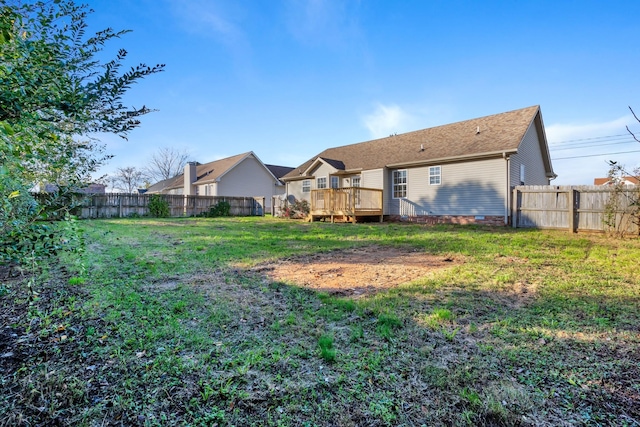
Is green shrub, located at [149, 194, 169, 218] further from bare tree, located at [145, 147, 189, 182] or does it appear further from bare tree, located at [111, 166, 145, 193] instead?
bare tree, located at [111, 166, 145, 193]

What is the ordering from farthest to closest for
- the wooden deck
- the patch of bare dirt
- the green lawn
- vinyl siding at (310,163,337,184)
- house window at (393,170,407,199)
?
vinyl siding at (310,163,337,184)
house window at (393,170,407,199)
the wooden deck
the patch of bare dirt
the green lawn

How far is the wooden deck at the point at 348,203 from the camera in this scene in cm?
1493

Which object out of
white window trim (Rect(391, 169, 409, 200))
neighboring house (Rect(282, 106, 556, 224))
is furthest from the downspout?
white window trim (Rect(391, 169, 409, 200))

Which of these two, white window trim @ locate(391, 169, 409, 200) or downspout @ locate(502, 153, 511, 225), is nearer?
Result: downspout @ locate(502, 153, 511, 225)

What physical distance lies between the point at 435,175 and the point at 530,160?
4.66 m

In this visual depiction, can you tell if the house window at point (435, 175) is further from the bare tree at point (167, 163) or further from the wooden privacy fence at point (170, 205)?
the bare tree at point (167, 163)

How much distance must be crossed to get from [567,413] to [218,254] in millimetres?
6064

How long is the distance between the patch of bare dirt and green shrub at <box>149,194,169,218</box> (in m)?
17.2

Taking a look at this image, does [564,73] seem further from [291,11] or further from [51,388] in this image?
[51,388]

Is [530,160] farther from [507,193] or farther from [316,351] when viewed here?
[316,351]

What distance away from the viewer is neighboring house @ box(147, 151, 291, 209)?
26938 mm

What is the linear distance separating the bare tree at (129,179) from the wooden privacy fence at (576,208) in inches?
1996

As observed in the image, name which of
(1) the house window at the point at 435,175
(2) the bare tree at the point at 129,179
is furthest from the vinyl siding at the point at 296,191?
(2) the bare tree at the point at 129,179

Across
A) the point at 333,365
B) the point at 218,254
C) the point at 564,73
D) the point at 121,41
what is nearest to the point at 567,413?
the point at 333,365
